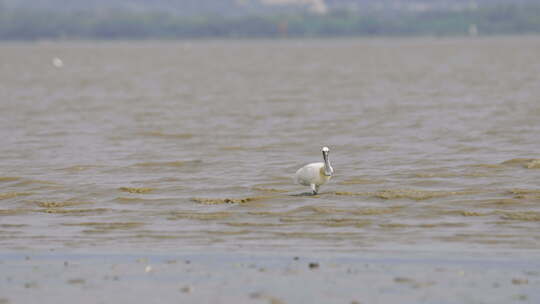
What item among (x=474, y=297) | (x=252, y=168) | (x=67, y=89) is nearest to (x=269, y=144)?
(x=252, y=168)

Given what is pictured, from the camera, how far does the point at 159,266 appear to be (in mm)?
12672

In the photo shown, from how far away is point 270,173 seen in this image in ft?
69.7

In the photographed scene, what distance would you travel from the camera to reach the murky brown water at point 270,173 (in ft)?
48.7

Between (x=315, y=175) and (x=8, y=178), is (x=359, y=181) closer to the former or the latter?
(x=315, y=175)

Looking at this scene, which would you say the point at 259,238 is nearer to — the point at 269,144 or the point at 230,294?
the point at 230,294

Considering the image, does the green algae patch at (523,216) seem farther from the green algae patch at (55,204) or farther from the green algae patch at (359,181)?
the green algae patch at (55,204)

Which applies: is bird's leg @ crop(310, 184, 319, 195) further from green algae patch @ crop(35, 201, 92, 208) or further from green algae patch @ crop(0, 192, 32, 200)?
green algae patch @ crop(0, 192, 32, 200)

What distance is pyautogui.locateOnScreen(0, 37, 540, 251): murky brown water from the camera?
14836 mm

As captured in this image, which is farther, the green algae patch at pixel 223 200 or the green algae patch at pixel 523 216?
the green algae patch at pixel 223 200

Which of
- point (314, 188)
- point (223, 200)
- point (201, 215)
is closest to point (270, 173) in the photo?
point (314, 188)

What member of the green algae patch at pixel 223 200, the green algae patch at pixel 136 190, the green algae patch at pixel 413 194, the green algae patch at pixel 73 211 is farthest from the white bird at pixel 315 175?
the green algae patch at pixel 73 211

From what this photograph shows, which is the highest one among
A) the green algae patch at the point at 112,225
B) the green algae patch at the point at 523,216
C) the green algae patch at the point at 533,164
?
the green algae patch at the point at 533,164

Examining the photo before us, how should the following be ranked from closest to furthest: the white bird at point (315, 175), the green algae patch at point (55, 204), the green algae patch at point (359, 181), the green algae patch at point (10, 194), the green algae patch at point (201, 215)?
the green algae patch at point (201, 215) → the white bird at point (315, 175) → the green algae patch at point (55, 204) → the green algae patch at point (10, 194) → the green algae patch at point (359, 181)

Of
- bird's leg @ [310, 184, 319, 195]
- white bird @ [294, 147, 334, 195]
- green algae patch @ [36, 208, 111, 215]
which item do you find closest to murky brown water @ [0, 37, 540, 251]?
green algae patch @ [36, 208, 111, 215]
